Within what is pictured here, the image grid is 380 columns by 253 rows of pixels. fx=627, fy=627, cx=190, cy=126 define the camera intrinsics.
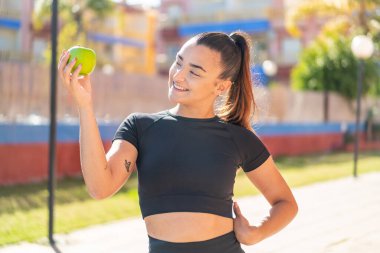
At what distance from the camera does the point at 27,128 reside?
930 cm

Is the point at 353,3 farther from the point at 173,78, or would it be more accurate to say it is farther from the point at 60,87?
the point at 173,78

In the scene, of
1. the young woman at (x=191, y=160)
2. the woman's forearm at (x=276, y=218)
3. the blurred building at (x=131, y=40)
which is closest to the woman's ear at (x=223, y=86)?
the young woman at (x=191, y=160)

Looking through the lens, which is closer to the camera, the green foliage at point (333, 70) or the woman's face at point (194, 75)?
the woman's face at point (194, 75)

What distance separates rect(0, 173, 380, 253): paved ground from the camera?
539 cm

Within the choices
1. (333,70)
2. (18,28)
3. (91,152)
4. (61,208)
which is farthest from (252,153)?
(18,28)

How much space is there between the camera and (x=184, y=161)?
2104mm

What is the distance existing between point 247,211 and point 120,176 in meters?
5.58

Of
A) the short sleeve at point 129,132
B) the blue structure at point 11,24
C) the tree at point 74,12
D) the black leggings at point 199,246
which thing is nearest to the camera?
the black leggings at point 199,246

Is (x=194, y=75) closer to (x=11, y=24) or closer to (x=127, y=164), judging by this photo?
(x=127, y=164)

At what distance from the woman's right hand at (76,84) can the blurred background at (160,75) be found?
81 centimetres

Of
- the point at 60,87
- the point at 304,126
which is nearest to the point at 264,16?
the point at 304,126

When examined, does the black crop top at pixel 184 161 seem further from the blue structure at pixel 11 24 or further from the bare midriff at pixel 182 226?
the blue structure at pixel 11 24

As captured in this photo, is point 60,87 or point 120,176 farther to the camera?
point 60,87

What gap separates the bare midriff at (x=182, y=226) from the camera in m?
2.08
